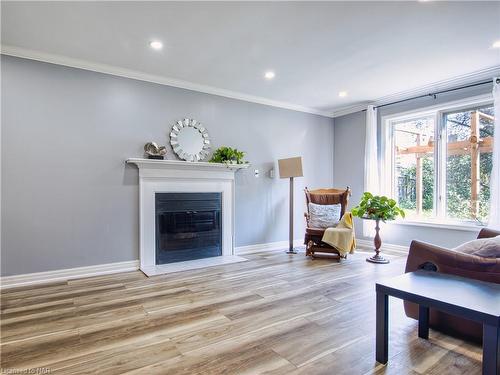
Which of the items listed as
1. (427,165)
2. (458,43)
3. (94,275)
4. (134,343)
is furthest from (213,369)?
(427,165)

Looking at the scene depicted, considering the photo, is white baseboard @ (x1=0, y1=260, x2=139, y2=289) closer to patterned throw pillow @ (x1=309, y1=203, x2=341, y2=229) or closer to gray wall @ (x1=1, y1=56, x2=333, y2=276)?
gray wall @ (x1=1, y1=56, x2=333, y2=276)

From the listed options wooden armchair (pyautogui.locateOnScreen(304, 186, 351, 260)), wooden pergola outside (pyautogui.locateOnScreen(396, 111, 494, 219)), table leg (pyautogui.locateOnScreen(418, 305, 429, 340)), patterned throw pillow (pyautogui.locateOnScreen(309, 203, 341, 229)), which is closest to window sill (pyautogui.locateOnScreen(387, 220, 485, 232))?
wooden pergola outside (pyautogui.locateOnScreen(396, 111, 494, 219))

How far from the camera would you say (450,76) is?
418 centimetres

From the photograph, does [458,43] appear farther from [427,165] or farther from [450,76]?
[427,165]

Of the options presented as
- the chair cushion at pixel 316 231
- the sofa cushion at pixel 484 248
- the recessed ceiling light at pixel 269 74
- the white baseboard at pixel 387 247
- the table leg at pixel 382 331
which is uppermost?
the recessed ceiling light at pixel 269 74

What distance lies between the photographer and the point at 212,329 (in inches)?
90.0

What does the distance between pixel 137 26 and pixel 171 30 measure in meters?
0.32

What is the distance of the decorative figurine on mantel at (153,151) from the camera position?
4.04m

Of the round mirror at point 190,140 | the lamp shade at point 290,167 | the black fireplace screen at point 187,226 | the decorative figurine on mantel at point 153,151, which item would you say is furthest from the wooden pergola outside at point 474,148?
the decorative figurine on mantel at point 153,151

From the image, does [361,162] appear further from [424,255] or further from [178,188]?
[424,255]

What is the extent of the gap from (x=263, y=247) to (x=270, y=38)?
337 cm

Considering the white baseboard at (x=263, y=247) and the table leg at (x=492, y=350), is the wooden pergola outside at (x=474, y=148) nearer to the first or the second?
the white baseboard at (x=263, y=247)

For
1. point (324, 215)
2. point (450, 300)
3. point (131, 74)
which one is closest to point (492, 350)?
point (450, 300)

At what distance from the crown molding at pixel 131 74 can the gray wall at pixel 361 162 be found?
1169 mm
